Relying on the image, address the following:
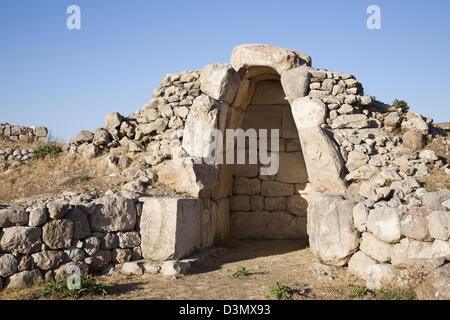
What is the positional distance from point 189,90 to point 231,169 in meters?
2.40

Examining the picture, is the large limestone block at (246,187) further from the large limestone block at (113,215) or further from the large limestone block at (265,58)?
the large limestone block at (113,215)

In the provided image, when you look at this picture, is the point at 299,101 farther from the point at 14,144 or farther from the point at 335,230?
the point at 14,144

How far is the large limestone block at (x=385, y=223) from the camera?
5.13m

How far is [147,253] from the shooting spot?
6.12 metres

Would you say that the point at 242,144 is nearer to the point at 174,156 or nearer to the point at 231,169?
the point at 231,169

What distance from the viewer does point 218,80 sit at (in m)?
8.04

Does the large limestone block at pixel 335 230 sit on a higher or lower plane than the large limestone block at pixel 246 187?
lower

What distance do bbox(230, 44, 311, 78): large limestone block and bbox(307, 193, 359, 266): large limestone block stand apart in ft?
11.3

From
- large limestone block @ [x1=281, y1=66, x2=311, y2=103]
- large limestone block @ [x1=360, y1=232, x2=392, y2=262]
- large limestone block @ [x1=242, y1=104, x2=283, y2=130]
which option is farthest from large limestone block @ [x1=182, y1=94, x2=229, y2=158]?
large limestone block @ [x1=360, y1=232, x2=392, y2=262]

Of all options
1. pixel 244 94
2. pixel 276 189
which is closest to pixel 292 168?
pixel 276 189

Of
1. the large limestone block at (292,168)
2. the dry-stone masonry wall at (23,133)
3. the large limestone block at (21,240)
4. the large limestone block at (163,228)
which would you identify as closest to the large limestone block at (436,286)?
the large limestone block at (163,228)

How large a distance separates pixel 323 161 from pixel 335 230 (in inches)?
63.3
